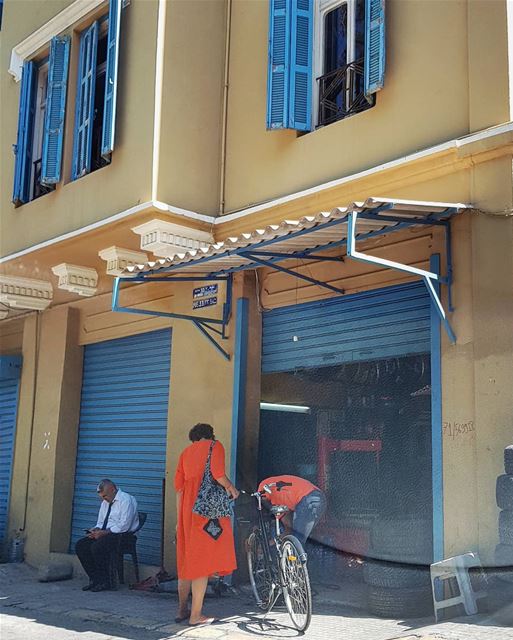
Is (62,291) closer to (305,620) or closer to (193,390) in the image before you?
(193,390)

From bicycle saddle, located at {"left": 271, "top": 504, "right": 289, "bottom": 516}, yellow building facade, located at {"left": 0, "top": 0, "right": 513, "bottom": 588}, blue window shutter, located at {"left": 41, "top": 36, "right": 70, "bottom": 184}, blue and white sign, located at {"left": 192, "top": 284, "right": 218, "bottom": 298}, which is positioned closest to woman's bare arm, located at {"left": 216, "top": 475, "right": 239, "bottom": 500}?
bicycle saddle, located at {"left": 271, "top": 504, "right": 289, "bottom": 516}

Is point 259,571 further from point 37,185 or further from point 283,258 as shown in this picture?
point 37,185

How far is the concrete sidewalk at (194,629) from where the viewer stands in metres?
5.90

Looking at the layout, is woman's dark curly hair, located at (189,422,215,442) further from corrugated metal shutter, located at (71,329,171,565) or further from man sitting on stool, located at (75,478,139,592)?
corrugated metal shutter, located at (71,329,171,565)

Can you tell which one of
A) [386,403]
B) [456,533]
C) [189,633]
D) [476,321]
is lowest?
[189,633]

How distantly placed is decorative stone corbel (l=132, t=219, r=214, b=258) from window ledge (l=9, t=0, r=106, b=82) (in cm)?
317

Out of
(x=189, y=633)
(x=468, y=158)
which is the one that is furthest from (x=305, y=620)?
(x=468, y=158)

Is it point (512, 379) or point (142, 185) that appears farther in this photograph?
point (142, 185)

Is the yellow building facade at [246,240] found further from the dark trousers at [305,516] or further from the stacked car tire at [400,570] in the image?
the dark trousers at [305,516]

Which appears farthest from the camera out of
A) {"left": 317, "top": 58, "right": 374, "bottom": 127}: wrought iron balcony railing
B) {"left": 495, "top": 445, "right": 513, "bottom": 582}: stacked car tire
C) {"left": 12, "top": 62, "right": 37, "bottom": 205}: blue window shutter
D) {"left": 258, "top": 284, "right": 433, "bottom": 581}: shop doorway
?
{"left": 12, "top": 62, "right": 37, "bottom": 205}: blue window shutter

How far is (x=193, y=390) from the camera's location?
30.8 feet

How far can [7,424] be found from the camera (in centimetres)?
1316

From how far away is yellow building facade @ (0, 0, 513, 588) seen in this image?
6.94 meters

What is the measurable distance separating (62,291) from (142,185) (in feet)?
11.5
